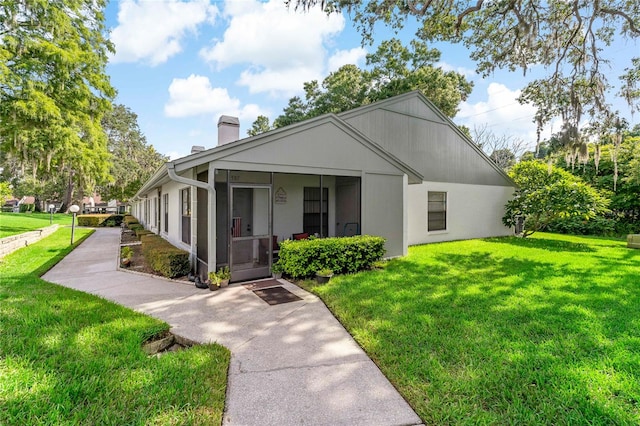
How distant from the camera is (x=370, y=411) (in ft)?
7.93

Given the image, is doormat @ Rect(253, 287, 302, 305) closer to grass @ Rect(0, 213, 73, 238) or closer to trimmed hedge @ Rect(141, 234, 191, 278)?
trimmed hedge @ Rect(141, 234, 191, 278)

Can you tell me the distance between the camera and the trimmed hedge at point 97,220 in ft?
78.8

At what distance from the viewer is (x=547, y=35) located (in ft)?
30.5

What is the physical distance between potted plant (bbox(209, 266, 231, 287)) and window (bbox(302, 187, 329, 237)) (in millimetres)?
3555

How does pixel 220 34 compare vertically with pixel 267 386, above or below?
above

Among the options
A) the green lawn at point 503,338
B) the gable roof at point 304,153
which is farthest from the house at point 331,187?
the green lawn at point 503,338

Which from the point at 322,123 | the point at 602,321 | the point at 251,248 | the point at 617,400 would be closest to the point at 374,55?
the point at 322,123

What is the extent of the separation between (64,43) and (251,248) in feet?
48.2

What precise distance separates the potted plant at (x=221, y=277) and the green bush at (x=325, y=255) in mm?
1159

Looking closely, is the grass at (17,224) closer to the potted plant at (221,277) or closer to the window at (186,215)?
the window at (186,215)

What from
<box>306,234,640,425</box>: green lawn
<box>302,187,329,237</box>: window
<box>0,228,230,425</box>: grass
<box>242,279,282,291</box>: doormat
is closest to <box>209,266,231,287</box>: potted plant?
<box>242,279,282,291</box>: doormat

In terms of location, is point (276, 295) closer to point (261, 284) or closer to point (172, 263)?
point (261, 284)

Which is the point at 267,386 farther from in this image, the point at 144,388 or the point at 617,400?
the point at 617,400

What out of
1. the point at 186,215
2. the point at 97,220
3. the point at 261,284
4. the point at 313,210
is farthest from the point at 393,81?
the point at 97,220
